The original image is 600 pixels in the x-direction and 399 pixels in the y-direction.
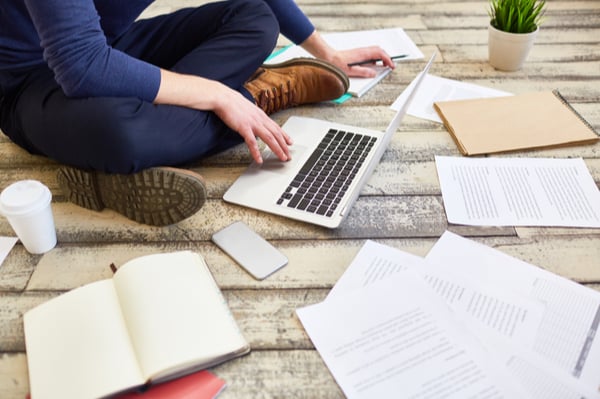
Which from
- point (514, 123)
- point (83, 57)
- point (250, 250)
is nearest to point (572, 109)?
point (514, 123)

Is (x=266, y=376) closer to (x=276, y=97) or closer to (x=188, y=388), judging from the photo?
(x=188, y=388)

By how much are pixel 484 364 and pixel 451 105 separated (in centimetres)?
85

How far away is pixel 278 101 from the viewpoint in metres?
1.45

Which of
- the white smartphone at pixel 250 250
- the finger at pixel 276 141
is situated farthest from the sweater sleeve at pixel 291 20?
the white smartphone at pixel 250 250

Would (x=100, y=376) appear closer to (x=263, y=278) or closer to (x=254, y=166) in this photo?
(x=263, y=278)

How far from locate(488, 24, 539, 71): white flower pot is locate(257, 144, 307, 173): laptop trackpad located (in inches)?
30.6

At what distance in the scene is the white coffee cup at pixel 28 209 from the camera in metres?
0.95

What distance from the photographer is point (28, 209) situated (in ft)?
3.13

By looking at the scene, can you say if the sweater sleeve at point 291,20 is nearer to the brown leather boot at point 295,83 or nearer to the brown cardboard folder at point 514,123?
the brown leather boot at point 295,83

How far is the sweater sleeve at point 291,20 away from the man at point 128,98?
107 millimetres

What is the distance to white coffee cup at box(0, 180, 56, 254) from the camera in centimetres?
95

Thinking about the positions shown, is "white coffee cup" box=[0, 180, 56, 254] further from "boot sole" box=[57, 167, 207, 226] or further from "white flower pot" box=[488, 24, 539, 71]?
"white flower pot" box=[488, 24, 539, 71]

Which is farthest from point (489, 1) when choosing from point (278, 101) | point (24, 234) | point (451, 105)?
point (24, 234)

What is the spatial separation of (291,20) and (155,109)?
587 mm
